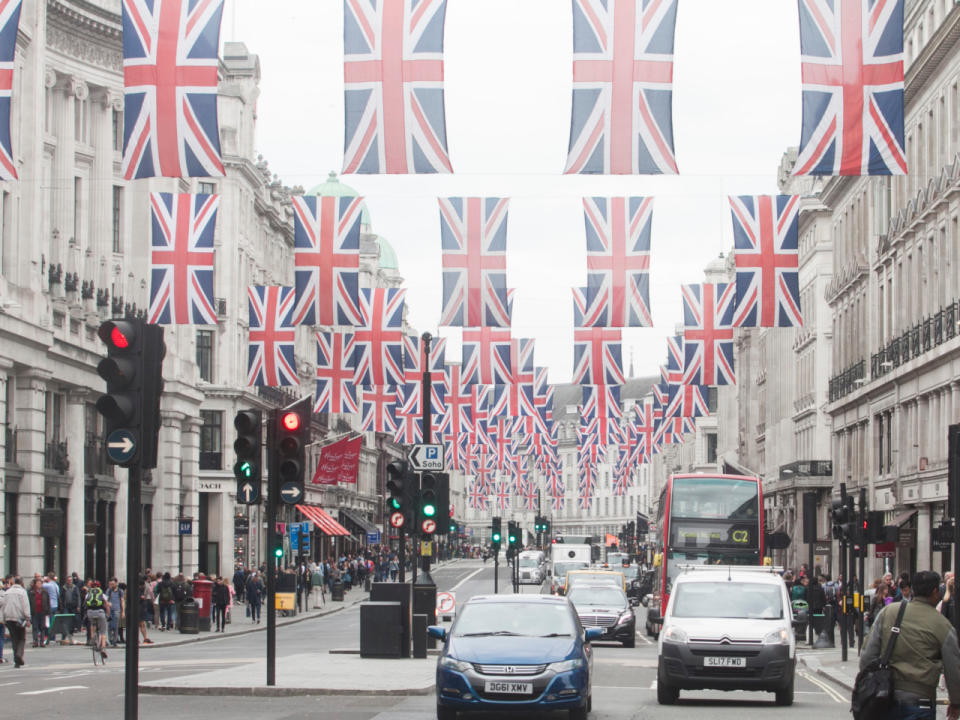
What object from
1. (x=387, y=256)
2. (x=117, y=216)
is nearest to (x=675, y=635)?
(x=117, y=216)

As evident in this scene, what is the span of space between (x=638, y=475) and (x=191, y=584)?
488ft

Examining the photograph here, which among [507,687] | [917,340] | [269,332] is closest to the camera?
[507,687]

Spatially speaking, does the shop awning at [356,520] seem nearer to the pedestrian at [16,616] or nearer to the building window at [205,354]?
the building window at [205,354]

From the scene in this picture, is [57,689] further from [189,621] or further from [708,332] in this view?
[708,332]

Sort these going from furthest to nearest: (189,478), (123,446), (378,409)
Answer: (189,478) → (378,409) → (123,446)

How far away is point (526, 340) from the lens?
5581 centimetres

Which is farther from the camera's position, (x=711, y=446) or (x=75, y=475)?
(x=711, y=446)

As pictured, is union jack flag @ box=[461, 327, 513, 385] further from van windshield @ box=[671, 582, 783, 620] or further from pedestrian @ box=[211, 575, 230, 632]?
van windshield @ box=[671, 582, 783, 620]

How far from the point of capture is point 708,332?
43.9 metres

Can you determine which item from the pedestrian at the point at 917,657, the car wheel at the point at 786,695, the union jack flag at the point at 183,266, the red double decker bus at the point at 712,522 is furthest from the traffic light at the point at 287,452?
the red double decker bus at the point at 712,522

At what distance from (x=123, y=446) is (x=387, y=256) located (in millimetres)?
123940

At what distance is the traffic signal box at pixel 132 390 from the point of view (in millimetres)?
13242

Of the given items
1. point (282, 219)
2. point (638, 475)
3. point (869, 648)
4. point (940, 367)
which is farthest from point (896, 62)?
point (638, 475)

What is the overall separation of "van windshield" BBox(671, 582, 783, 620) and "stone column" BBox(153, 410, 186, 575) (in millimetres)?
38968
